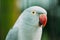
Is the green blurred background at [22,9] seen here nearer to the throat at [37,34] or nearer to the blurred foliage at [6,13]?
the blurred foliage at [6,13]

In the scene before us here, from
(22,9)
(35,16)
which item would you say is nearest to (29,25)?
(35,16)

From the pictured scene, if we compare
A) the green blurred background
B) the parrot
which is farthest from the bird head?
the green blurred background

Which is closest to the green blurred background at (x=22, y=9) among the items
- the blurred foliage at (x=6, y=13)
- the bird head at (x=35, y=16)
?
the blurred foliage at (x=6, y=13)

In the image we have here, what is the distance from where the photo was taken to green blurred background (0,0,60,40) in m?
0.97

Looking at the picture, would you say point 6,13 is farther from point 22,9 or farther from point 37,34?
point 37,34

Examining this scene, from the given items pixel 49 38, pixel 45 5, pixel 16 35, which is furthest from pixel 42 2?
pixel 16 35

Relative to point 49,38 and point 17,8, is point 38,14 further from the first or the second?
point 49,38

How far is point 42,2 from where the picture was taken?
110cm

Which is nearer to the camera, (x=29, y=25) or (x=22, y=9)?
Result: (x=29, y=25)

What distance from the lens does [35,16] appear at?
2.57ft

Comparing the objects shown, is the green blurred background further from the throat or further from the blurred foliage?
the throat

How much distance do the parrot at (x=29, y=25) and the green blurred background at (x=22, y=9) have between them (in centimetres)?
8

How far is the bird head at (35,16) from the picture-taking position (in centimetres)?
77

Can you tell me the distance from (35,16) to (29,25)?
0.05m
